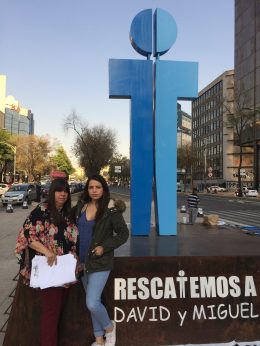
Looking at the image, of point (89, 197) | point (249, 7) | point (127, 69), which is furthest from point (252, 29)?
point (89, 197)

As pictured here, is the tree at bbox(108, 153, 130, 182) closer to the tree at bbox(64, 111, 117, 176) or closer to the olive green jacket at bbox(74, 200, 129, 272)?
the tree at bbox(64, 111, 117, 176)

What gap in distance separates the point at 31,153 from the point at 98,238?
88415 millimetres

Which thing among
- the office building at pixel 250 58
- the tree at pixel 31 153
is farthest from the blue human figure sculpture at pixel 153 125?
the tree at pixel 31 153

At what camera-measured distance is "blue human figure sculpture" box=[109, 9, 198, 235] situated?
8164 mm

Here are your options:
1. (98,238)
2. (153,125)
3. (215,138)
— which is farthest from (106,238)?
(215,138)

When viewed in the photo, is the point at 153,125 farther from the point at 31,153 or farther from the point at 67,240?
the point at 31,153

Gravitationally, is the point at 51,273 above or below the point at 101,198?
below

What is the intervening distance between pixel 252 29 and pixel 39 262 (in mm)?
Result: 73087

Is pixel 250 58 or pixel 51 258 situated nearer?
pixel 51 258

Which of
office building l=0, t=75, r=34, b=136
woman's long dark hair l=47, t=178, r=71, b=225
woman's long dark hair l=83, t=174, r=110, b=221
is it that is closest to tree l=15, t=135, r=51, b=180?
office building l=0, t=75, r=34, b=136

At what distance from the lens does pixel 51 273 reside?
3840 millimetres

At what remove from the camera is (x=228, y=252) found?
5465 mm

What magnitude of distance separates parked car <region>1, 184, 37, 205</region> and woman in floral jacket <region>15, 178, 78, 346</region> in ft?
90.2

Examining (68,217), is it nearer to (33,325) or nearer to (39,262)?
(39,262)
